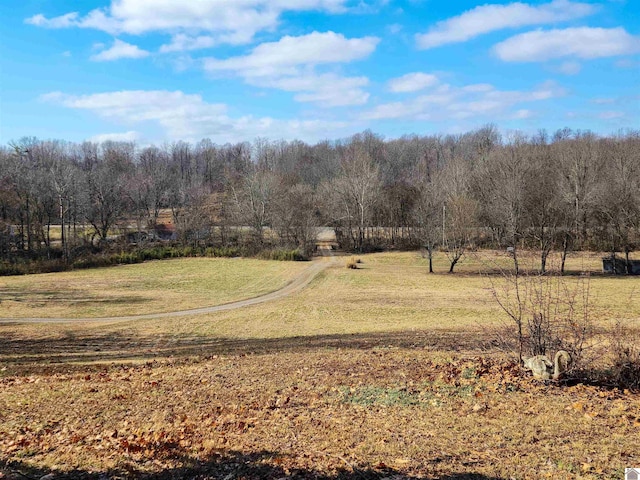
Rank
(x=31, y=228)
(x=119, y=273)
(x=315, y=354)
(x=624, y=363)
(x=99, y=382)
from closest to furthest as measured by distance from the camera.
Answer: (x=624, y=363), (x=99, y=382), (x=315, y=354), (x=119, y=273), (x=31, y=228)

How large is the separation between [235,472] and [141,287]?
36598 mm

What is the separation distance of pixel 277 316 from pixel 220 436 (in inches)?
766

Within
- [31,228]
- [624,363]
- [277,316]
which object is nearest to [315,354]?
[624,363]

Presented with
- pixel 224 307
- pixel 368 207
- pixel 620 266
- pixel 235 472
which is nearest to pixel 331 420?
pixel 235 472

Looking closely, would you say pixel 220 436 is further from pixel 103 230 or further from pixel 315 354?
pixel 103 230

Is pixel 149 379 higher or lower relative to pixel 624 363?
lower

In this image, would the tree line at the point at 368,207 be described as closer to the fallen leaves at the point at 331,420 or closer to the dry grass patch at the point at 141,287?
the dry grass patch at the point at 141,287

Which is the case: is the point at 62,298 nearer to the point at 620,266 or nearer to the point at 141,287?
the point at 141,287

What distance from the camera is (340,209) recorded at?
236 feet

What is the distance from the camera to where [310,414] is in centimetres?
825

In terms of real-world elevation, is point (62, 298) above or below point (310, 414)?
below

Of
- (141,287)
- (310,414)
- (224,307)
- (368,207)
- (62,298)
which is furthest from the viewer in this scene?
(368,207)

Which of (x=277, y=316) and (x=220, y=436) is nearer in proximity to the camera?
(x=220, y=436)

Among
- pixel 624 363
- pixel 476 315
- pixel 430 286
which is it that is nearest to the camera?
pixel 624 363
